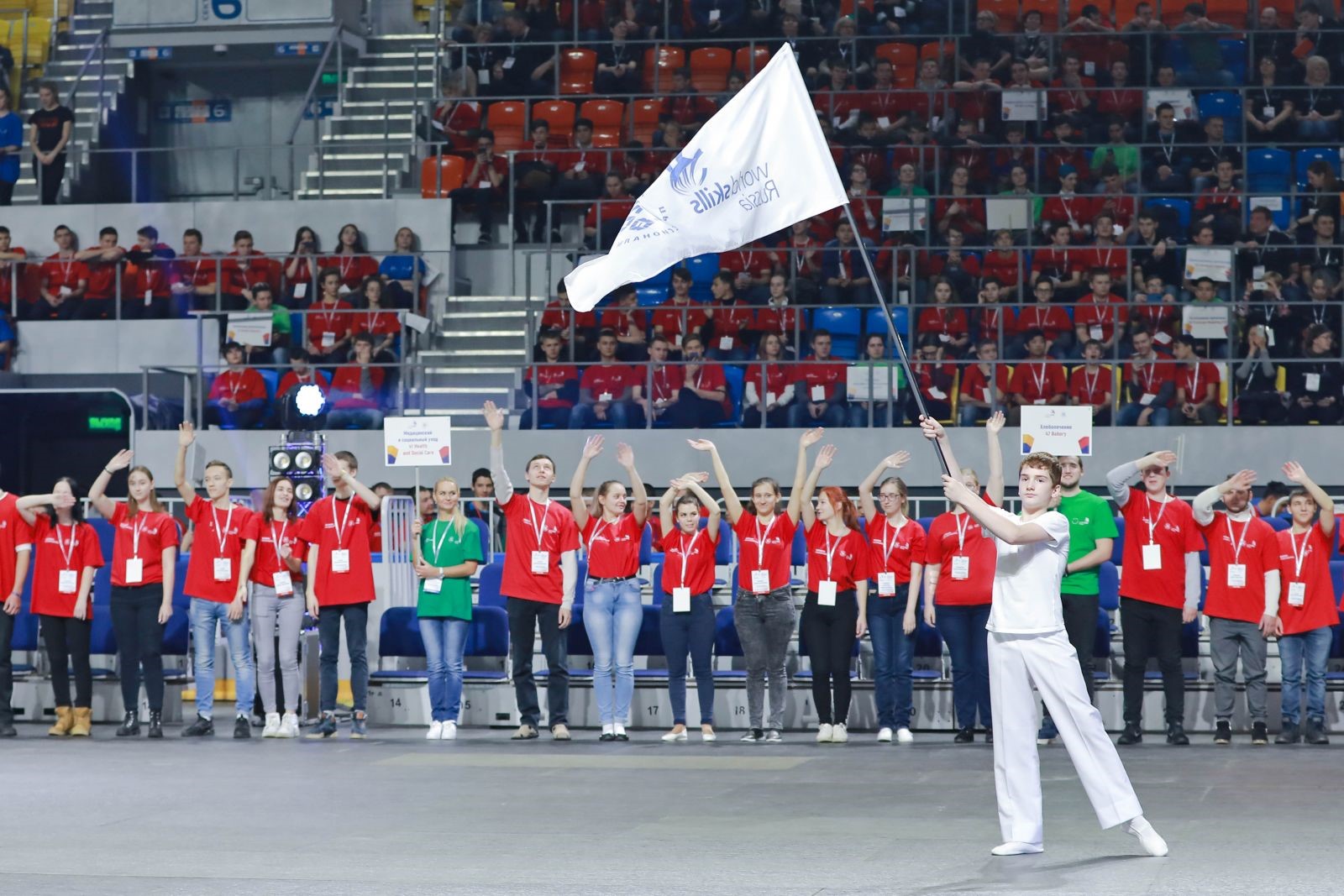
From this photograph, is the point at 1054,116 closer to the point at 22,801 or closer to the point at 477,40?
the point at 477,40

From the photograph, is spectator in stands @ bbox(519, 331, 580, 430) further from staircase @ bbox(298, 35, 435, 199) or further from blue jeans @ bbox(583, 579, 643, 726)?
staircase @ bbox(298, 35, 435, 199)

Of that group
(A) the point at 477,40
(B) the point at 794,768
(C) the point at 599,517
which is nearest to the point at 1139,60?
(A) the point at 477,40

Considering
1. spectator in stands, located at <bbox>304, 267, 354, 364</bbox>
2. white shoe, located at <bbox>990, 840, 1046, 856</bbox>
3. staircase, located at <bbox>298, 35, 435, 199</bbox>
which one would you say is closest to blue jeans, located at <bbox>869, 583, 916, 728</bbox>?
white shoe, located at <bbox>990, 840, 1046, 856</bbox>

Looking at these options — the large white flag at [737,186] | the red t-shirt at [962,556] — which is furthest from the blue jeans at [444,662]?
the large white flag at [737,186]

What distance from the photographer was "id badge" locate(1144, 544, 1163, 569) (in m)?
12.9

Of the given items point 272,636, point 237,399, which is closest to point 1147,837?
point 272,636

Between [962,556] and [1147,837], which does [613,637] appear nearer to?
[962,556]

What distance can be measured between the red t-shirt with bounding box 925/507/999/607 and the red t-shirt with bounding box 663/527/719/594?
5.44 ft

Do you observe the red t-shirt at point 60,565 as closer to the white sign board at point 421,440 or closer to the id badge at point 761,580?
the white sign board at point 421,440

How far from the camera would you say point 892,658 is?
43.7 feet

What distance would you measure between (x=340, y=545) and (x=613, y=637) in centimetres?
221

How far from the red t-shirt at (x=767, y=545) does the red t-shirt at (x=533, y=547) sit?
34.1 inches

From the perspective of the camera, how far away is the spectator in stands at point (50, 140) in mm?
23203

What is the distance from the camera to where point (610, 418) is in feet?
59.7
